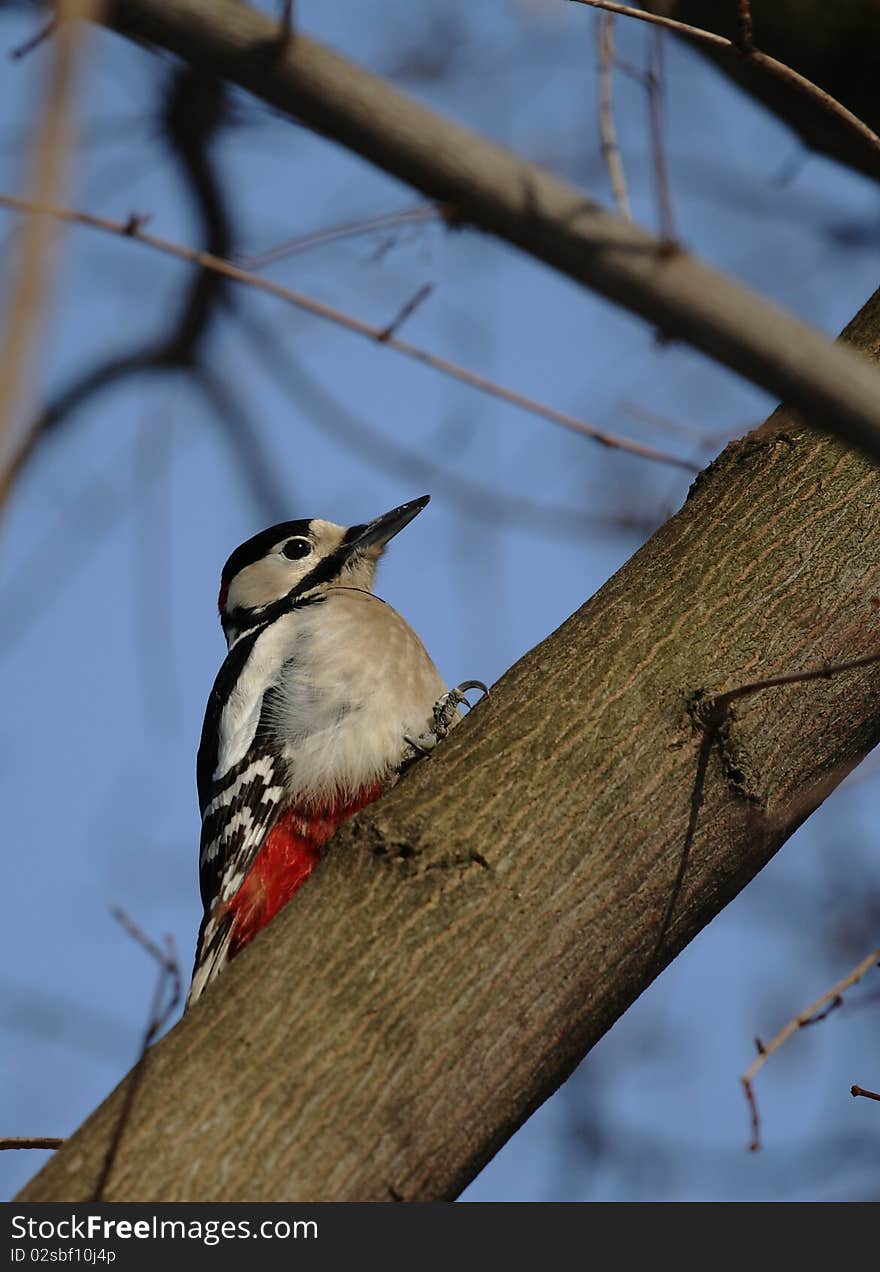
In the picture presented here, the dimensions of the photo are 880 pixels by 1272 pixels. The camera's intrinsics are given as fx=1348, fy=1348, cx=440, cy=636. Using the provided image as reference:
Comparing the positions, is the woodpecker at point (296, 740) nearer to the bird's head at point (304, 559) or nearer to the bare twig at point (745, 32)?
the bird's head at point (304, 559)

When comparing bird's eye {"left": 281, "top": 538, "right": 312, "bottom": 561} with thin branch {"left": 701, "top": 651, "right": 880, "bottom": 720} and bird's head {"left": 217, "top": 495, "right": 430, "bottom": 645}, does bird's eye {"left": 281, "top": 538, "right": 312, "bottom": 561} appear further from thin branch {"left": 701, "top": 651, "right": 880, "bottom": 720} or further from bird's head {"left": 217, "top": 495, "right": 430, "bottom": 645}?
thin branch {"left": 701, "top": 651, "right": 880, "bottom": 720}

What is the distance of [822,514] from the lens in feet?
7.45

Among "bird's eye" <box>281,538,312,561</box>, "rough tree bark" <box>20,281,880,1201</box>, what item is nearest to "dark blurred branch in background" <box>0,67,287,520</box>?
"bird's eye" <box>281,538,312,561</box>

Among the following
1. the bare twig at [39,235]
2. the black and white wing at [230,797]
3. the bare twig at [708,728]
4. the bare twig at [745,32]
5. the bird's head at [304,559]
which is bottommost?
the bare twig at [39,235]

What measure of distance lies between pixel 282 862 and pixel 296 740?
13.3 inches

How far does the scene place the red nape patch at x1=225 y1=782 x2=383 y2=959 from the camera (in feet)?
11.4

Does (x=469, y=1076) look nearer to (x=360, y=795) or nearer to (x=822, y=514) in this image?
(x=822, y=514)

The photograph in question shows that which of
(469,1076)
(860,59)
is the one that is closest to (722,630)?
(469,1076)

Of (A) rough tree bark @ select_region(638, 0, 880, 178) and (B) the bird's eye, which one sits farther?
(B) the bird's eye

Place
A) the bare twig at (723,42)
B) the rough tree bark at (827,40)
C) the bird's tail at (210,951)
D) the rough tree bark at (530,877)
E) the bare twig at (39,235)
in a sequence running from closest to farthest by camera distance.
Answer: the bare twig at (39,235), the bare twig at (723,42), the rough tree bark at (530,877), the bird's tail at (210,951), the rough tree bark at (827,40)

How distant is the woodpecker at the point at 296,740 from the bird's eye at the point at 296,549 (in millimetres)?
364

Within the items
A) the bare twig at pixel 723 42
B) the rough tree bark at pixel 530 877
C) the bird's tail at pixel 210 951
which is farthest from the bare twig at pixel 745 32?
the bird's tail at pixel 210 951

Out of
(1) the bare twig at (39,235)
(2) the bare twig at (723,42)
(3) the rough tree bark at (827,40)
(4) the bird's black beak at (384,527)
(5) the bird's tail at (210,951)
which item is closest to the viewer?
(1) the bare twig at (39,235)

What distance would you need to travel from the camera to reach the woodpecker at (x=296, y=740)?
3.52 meters
